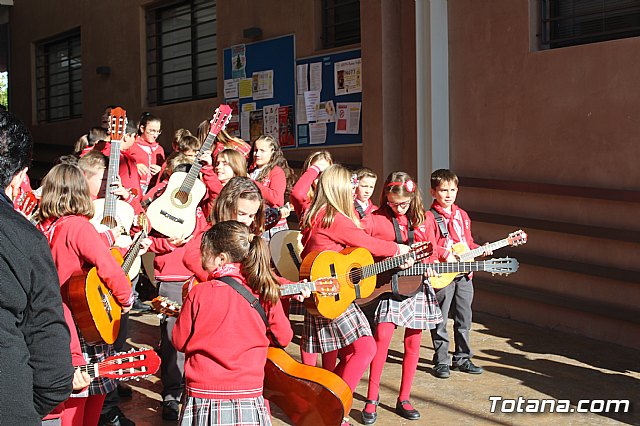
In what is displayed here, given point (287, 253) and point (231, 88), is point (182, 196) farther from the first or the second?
point (231, 88)

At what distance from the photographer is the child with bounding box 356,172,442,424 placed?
16.6 ft

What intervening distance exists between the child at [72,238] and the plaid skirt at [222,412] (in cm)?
70

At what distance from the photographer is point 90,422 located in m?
4.11

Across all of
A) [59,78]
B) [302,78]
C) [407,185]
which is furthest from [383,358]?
[59,78]

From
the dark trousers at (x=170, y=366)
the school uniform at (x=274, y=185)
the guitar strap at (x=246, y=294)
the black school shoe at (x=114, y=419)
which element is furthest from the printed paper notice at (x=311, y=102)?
the guitar strap at (x=246, y=294)

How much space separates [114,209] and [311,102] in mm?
5003

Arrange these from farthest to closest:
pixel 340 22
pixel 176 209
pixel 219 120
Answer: pixel 340 22
pixel 219 120
pixel 176 209

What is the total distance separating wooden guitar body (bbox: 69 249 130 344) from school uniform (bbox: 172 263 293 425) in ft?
2.00

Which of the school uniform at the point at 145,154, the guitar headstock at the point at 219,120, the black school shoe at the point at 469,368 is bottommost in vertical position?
the black school shoe at the point at 469,368

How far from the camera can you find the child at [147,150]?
7.83 meters

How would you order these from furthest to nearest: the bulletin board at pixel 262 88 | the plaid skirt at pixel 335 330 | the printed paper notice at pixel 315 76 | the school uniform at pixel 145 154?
1. the bulletin board at pixel 262 88
2. the printed paper notice at pixel 315 76
3. the school uniform at pixel 145 154
4. the plaid skirt at pixel 335 330

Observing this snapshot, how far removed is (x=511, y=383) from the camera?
5652 mm

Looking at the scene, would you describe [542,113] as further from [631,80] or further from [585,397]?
[585,397]

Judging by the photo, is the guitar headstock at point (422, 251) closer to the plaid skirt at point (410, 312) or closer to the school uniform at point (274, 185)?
the plaid skirt at point (410, 312)
